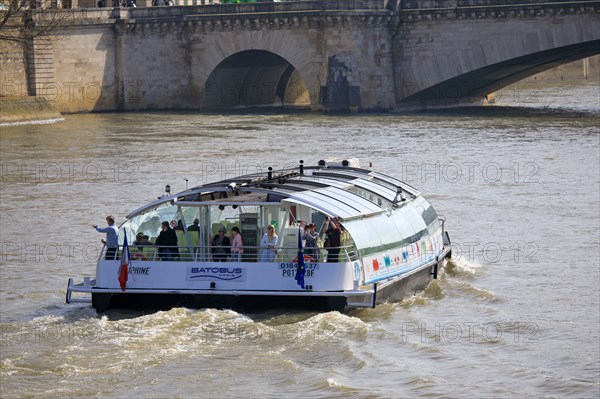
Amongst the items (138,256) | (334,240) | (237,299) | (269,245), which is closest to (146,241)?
(138,256)

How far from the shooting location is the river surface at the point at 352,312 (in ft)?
56.2

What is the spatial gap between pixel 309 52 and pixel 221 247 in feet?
116

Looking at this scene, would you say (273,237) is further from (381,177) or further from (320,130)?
(320,130)

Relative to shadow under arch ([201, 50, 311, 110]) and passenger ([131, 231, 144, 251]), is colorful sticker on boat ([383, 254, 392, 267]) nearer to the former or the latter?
passenger ([131, 231, 144, 251])

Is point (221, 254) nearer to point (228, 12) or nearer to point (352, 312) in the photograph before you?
point (352, 312)

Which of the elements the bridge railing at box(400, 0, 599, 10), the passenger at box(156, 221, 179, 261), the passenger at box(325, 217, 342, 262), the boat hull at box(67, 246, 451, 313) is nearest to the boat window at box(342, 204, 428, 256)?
the passenger at box(325, 217, 342, 262)

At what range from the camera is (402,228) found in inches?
832

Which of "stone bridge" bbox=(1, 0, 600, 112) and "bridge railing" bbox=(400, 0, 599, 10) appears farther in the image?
"stone bridge" bbox=(1, 0, 600, 112)

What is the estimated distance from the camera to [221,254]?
1948 centimetres

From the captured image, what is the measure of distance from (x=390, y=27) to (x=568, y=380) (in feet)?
121

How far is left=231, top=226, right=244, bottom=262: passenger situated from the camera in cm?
1942

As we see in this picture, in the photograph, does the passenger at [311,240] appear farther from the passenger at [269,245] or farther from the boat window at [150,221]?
the boat window at [150,221]

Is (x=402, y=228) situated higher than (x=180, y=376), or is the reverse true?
(x=402, y=228)

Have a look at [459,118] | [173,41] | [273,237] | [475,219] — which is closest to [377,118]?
[459,118]
